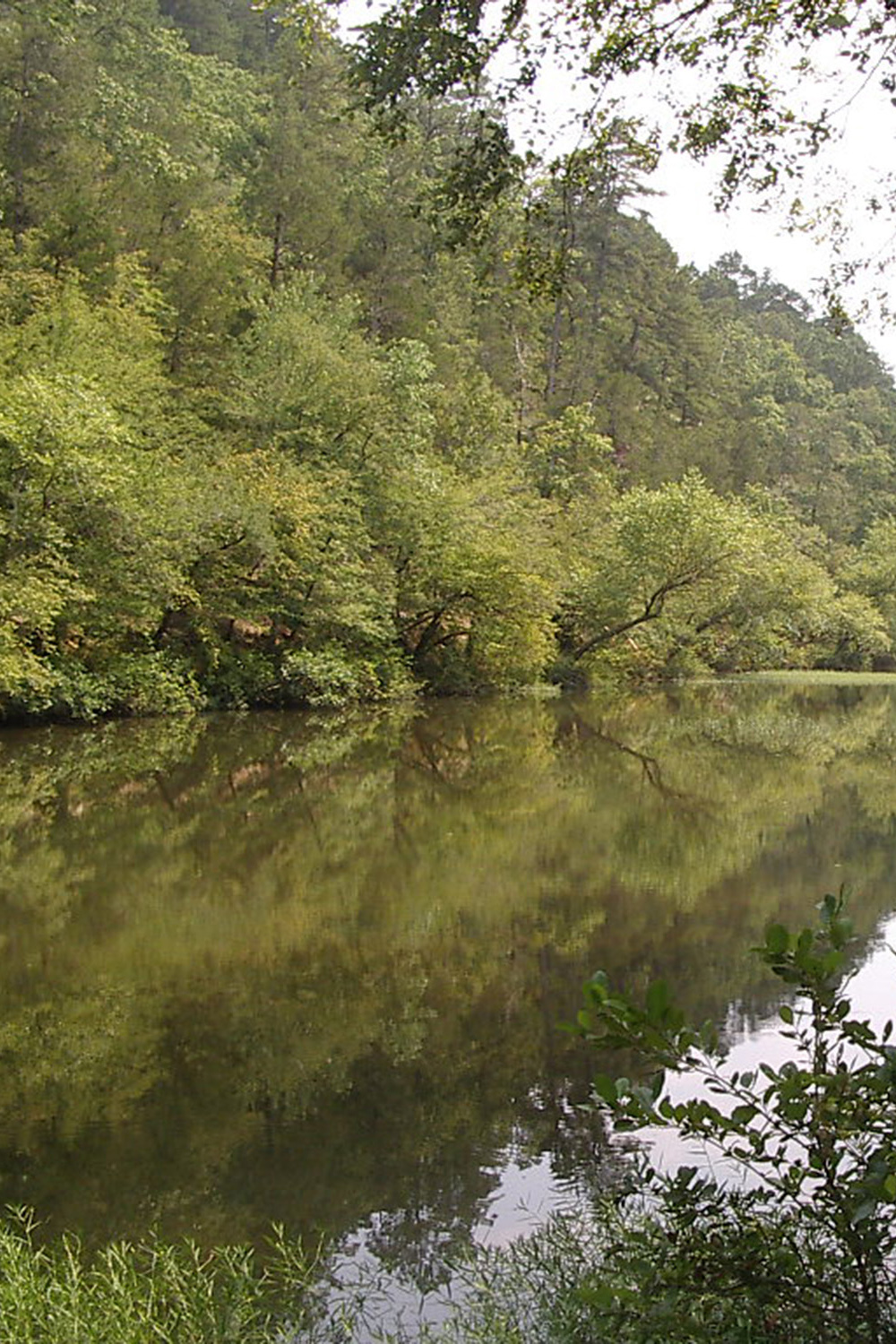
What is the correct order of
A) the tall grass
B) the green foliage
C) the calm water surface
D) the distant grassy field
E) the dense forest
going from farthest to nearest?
1. the distant grassy field
2. the dense forest
3. the calm water surface
4. the tall grass
5. the green foliage

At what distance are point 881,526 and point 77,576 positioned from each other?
144 ft

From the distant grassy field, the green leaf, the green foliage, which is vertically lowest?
the green foliage

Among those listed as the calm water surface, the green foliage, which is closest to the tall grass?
the calm water surface

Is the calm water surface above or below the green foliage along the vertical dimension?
below

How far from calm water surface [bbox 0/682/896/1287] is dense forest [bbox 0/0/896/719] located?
3.81 metres

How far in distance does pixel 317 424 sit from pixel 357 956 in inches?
807

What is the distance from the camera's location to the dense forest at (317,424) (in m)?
16.9

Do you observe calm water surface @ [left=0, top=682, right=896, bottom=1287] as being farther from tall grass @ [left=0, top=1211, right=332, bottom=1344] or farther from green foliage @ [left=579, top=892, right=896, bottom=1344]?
green foliage @ [left=579, top=892, right=896, bottom=1344]

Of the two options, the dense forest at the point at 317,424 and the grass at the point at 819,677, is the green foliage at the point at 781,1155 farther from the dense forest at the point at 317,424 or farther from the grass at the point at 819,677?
the grass at the point at 819,677

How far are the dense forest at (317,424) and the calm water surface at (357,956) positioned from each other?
3.81m

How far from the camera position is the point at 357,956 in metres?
6.71

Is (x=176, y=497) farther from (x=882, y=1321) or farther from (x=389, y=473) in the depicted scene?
(x=882, y=1321)

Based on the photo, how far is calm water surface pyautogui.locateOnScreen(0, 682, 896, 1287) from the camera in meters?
4.01

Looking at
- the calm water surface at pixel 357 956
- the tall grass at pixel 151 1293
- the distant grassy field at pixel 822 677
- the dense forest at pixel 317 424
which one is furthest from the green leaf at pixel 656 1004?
the distant grassy field at pixel 822 677
